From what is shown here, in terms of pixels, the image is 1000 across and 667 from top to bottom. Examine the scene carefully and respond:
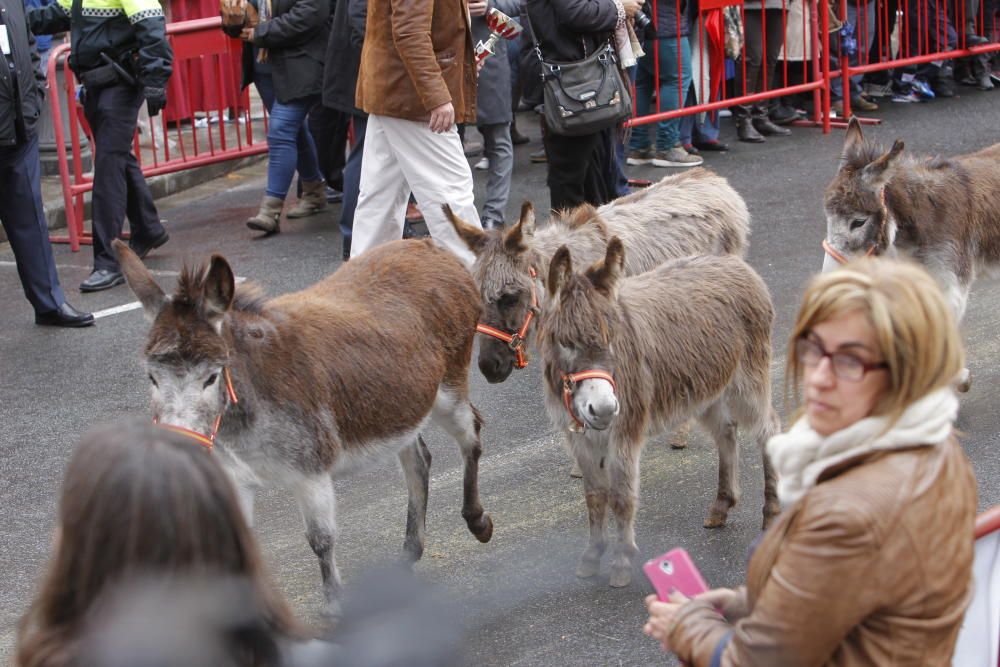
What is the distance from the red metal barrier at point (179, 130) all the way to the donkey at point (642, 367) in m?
6.31

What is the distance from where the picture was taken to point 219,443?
4.54 m

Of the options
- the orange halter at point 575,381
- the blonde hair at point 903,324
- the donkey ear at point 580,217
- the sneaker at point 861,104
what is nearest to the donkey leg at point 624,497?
the orange halter at point 575,381

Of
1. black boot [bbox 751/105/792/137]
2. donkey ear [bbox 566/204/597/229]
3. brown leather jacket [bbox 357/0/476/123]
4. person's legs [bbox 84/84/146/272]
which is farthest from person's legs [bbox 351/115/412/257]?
black boot [bbox 751/105/792/137]

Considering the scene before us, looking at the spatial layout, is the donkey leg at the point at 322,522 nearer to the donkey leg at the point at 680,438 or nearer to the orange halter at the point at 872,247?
the donkey leg at the point at 680,438

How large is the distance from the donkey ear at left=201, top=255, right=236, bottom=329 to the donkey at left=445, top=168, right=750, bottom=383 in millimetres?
1681

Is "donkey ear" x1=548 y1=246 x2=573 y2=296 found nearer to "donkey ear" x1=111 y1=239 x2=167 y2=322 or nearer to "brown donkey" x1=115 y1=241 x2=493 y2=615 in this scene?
"brown donkey" x1=115 y1=241 x2=493 y2=615

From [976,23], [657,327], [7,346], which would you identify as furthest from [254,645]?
[976,23]

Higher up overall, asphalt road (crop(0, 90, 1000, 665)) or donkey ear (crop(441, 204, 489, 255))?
donkey ear (crop(441, 204, 489, 255))

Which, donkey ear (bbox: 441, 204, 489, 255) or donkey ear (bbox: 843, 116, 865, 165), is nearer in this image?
donkey ear (bbox: 441, 204, 489, 255)

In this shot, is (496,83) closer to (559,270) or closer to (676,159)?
(676,159)

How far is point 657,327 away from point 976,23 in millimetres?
11975

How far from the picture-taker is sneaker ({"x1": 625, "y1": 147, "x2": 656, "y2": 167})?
12.2m

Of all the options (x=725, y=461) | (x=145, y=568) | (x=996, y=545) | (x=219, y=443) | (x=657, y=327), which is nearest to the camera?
(x=145, y=568)

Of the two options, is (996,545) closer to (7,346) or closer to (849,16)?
(7,346)
